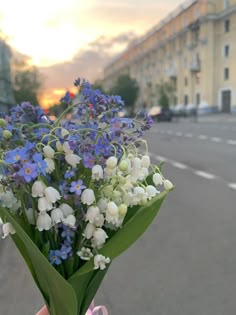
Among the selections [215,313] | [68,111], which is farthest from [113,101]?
Answer: [215,313]

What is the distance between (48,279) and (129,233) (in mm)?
299

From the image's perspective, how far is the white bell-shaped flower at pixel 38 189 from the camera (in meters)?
1.29

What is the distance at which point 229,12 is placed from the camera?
57.2 m

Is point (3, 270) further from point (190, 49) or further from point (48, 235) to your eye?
point (190, 49)

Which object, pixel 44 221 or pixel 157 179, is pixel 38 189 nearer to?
pixel 44 221

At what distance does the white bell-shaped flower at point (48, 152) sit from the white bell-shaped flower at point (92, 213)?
0.68 ft

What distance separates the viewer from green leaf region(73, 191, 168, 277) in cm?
135

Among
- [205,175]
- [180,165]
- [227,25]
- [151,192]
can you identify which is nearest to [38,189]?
[151,192]

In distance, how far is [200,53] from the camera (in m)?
62.0

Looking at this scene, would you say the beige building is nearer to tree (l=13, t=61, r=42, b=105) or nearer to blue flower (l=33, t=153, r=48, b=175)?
tree (l=13, t=61, r=42, b=105)

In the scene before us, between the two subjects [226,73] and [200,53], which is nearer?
[226,73]

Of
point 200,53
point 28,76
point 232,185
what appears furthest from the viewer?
point 28,76

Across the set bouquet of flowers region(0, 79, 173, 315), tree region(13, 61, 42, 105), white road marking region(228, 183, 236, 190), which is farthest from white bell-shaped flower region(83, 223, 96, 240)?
tree region(13, 61, 42, 105)

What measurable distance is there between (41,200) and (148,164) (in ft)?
1.34
